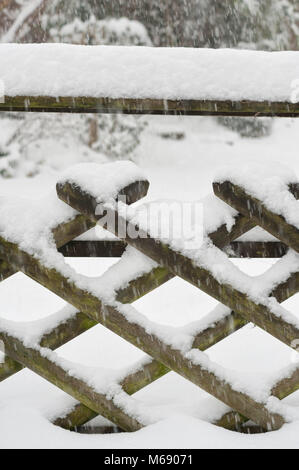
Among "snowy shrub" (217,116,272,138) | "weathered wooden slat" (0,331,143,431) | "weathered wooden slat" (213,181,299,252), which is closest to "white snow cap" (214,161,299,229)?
"weathered wooden slat" (213,181,299,252)

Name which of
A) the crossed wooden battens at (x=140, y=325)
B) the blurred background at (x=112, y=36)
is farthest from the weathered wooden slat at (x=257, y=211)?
the blurred background at (x=112, y=36)

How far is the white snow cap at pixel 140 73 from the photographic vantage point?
1.40m

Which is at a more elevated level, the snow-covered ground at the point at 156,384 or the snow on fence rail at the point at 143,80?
the snow on fence rail at the point at 143,80

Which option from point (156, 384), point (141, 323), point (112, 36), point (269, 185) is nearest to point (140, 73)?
point (269, 185)

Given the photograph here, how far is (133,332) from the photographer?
5.01 ft

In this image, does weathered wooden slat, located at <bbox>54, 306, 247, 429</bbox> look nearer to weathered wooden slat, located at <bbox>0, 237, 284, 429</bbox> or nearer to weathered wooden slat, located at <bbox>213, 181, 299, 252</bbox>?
weathered wooden slat, located at <bbox>0, 237, 284, 429</bbox>

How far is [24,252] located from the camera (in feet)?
4.96

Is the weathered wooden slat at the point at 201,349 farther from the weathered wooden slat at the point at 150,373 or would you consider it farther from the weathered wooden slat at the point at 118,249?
the weathered wooden slat at the point at 118,249

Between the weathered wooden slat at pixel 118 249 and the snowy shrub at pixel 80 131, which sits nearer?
the weathered wooden slat at pixel 118 249

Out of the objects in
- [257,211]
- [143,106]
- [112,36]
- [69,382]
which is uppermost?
[112,36]

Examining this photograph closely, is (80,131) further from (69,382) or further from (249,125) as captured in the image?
(69,382)

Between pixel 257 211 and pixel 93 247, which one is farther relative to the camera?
pixel 93 247

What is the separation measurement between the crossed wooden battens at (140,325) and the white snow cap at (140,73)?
0.93 feet

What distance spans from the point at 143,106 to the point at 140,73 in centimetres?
9
